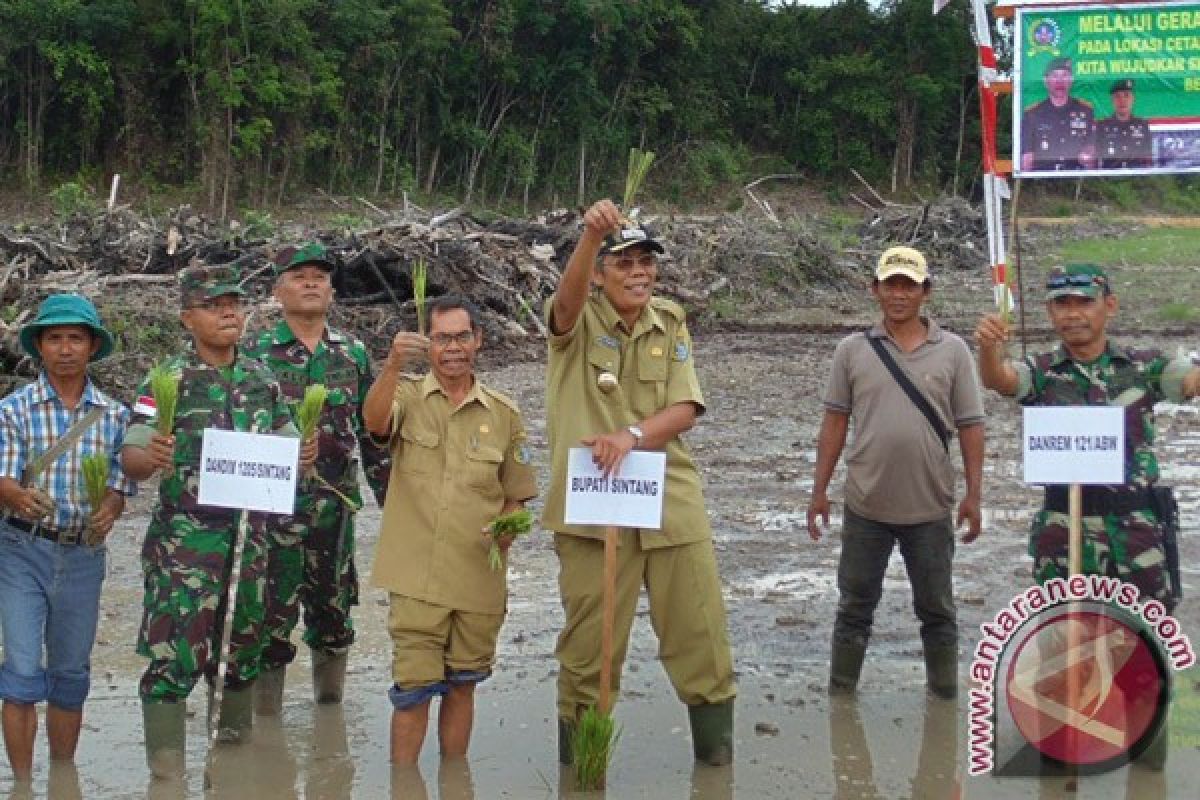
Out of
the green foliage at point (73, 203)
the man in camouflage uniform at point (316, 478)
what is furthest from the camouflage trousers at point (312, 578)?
the green foliage at point (73, 203)

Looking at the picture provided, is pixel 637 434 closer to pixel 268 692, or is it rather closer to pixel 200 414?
pixel 200 414

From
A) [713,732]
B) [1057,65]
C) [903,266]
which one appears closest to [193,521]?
[713,732]

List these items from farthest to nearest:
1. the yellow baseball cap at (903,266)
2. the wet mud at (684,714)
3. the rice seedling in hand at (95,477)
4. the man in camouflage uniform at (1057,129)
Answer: the man in camouflage uniform at (1057,129), the yellow baseball cap at (903,266), the wet mud at (684,714), the rice seedling in hand at (95,477)

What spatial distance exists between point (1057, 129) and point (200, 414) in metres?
3.89

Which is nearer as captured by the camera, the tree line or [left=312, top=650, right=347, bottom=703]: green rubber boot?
[left=312, top=650, right=347, bottom=703]: green rubber boot

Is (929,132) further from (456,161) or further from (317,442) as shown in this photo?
(317,442)

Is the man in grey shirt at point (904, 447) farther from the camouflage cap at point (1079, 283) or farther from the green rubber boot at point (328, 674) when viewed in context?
the green rubber boot at point (328, 674)

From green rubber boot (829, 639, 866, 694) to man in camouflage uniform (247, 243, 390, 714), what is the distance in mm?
2008

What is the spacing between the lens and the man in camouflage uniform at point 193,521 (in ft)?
16.8

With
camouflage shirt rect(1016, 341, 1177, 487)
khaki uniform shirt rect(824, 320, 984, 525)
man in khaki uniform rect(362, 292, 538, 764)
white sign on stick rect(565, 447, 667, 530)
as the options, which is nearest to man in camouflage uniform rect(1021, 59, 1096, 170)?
khaki uniform shirt rect(824, 320, 984, 525)

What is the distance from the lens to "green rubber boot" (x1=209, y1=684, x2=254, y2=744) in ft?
18.7

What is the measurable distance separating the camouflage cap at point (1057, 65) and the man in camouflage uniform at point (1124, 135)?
0.25 meters

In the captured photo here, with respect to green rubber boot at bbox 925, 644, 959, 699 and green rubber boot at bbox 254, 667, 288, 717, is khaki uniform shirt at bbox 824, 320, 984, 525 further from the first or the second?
green rubber boot at bbox 254, 667, 288, 717

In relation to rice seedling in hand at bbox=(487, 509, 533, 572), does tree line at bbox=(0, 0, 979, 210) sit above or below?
above
